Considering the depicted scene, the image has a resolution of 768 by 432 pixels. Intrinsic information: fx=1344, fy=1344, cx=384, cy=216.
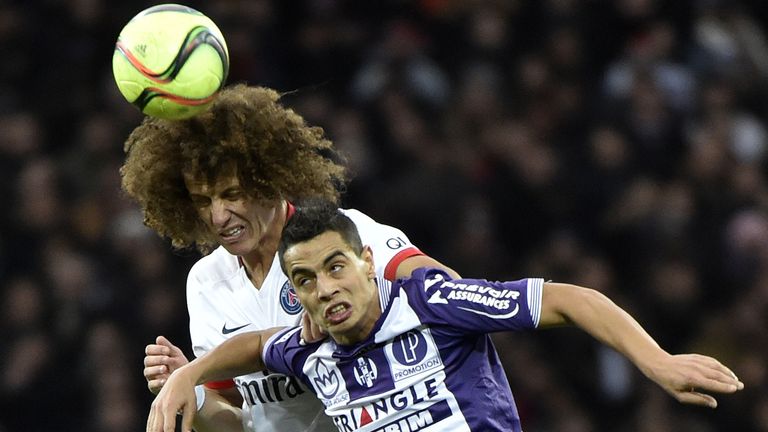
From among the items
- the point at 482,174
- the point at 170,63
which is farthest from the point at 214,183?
the point at 482,174

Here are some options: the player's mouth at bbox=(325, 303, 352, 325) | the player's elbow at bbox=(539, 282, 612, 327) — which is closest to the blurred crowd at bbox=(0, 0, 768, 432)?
the player's mouth at bbox=(325, 303, 352, 325)

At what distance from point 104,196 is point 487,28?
2526 mm

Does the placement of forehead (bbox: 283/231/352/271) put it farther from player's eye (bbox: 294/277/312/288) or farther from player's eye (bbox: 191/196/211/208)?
player's eye (bbox: 191/196/211/208)

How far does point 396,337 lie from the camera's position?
12.3 feet

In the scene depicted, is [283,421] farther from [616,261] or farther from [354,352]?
[616,261]

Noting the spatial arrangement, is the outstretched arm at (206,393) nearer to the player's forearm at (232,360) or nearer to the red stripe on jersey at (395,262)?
the player's forearm at (232,360)

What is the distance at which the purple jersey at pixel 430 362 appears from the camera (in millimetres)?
3611

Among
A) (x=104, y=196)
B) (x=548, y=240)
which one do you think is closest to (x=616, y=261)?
(x=548, y=240)

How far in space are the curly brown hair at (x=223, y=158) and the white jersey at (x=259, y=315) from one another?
0.43 ft

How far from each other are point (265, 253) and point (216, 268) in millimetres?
240

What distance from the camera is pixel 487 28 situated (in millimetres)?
8234

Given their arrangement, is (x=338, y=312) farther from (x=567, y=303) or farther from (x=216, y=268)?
(x=216, y=268)

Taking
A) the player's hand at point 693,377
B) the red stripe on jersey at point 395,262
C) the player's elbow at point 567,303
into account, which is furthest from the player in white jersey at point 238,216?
the player's hand at point 693,377

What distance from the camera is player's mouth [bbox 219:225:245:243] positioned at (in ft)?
13.0
